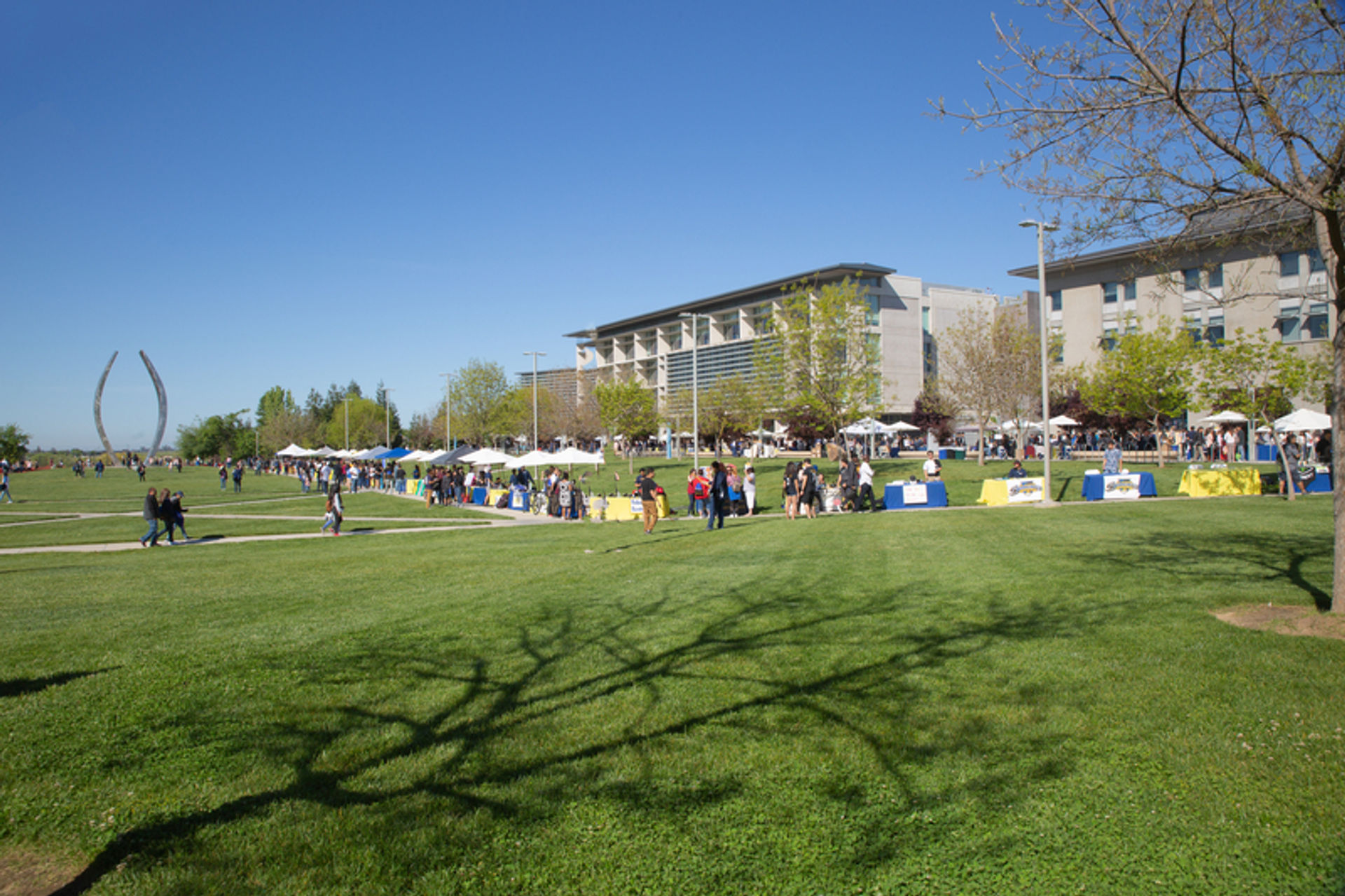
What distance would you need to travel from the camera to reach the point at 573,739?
18.6 feet

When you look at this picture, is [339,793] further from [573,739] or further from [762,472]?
[762,472]

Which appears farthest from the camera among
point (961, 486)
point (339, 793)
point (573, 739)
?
point (961, 486)

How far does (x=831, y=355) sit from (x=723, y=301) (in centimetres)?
6322

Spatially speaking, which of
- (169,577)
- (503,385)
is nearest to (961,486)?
(169,577)

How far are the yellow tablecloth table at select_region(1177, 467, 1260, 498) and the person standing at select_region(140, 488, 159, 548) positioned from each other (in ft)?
104

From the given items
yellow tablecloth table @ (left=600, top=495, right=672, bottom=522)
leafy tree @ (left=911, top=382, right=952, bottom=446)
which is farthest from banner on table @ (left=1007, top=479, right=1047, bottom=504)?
leafy tree @ (left=911, top=382, right=952, bottom=446)

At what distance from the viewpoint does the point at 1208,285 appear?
40.4 feet

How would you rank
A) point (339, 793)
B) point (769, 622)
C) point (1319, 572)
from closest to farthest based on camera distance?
point (339, 793)
point (769, 622)
point (1319, 572)

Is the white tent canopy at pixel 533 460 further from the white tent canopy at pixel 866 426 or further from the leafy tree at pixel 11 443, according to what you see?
the leafy tree at pixel 11 443

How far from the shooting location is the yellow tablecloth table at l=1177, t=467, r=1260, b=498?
25391 millimetres

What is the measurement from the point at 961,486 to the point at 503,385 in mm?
53687

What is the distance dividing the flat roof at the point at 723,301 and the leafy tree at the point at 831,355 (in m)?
19.9

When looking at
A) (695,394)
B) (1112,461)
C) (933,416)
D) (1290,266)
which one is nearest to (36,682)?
(695,394)

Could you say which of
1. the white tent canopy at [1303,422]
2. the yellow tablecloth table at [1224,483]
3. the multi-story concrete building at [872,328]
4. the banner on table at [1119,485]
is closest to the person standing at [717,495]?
the banner on table at [1119,485]
